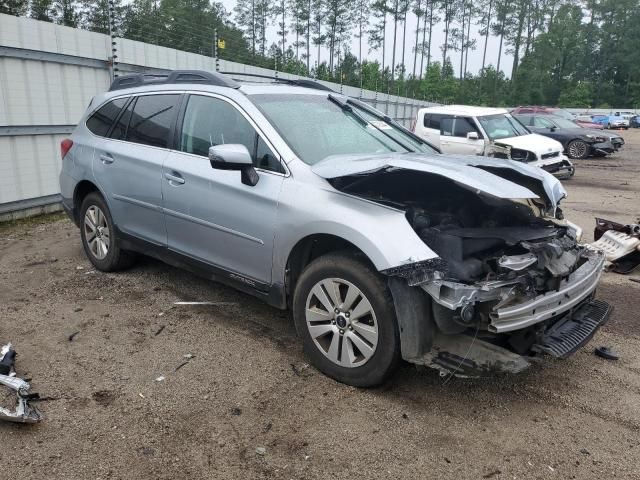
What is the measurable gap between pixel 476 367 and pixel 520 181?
1.37 m

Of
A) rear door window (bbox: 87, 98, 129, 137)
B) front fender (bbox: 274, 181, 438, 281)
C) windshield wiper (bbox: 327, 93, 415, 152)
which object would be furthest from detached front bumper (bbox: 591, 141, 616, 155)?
front fender (bbox: 274, 181, 438, 281)

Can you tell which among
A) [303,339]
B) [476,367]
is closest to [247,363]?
[303,339]

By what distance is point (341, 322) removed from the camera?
325cm

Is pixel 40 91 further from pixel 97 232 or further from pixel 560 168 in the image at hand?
pixel 560 168

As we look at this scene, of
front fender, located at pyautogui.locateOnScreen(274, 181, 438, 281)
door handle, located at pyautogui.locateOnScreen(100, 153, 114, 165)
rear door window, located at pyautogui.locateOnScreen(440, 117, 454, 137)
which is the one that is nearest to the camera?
front fender, located at pyautogui.locateOnScreen(274, 181, 438, 281)

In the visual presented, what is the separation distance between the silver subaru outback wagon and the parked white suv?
7.85 metres

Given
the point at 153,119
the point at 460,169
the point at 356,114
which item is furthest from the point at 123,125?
the point at 460,169

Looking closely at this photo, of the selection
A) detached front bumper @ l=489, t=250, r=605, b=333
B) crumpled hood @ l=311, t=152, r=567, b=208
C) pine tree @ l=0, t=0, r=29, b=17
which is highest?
pine tree @ l=0, t=0, r=29, b=17

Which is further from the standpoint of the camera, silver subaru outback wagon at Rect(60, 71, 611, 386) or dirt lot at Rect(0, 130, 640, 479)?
silver subaru outback wagon at Rect(60, 71, 611, 386)

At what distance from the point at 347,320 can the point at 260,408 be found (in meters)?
0.72

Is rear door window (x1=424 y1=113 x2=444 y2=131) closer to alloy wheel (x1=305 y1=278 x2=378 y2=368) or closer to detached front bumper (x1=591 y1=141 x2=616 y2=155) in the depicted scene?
detached front bumper (x1=591 y1=141 x2=616 y2=155)

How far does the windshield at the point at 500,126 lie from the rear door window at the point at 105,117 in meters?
9.20

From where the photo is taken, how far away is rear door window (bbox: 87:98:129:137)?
504cm

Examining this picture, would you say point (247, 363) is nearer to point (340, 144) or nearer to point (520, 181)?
point (340, 144)
